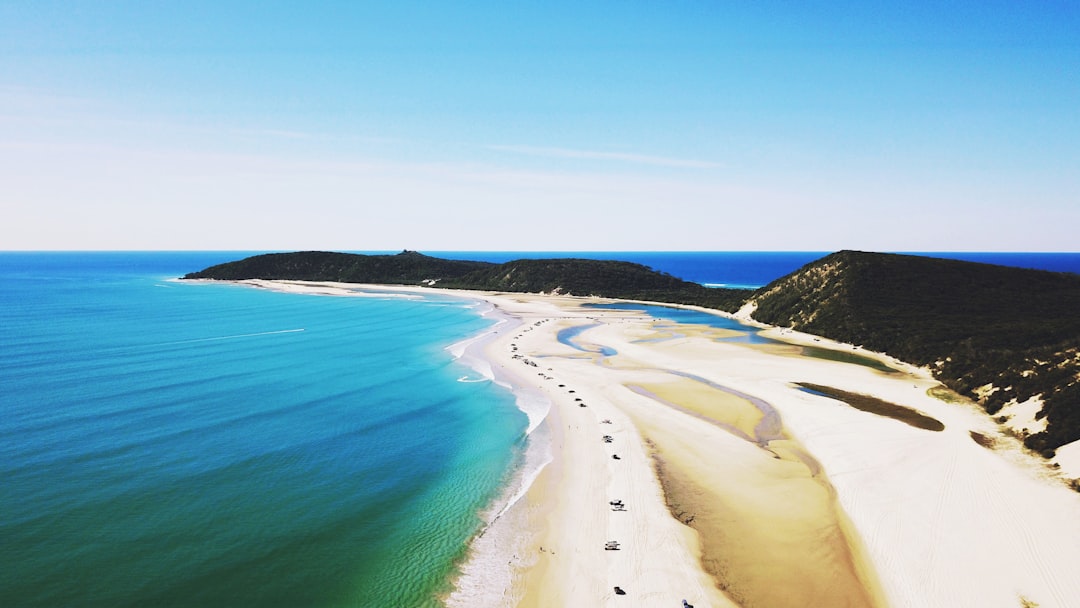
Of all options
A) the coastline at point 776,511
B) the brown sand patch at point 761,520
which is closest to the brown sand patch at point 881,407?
the coastline at point 776,511

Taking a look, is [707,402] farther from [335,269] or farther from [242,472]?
[335,269]

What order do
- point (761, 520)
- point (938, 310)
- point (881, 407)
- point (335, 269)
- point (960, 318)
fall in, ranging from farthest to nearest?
1. point (335, 269)
2. point (938, 310)
3. point (960, 318)
4. point (881, 407)
5. point (761, 520)

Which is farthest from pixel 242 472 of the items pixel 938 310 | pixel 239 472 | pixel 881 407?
pixel 938 310

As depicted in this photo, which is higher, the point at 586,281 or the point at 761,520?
the point at 586,281

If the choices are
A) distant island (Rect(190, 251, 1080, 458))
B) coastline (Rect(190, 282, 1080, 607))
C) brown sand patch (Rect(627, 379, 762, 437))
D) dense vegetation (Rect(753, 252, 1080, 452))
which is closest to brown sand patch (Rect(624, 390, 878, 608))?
coastline (Rect(190, 282, 1080, 607))

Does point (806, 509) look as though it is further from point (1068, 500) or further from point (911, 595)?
point (1068, 500)

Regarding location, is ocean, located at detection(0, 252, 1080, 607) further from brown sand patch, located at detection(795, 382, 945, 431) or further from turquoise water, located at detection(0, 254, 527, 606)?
brown sand patch, located at detection(795, 382, 945, 431)

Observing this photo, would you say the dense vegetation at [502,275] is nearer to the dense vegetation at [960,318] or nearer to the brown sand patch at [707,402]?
the dense vegetation at [960,318]
